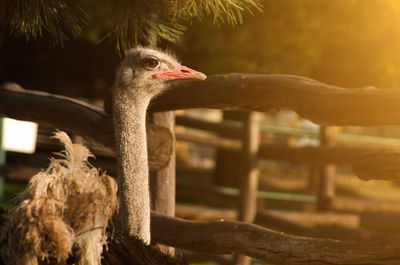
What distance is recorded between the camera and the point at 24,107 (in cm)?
404

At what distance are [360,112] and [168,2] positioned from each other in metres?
1.21

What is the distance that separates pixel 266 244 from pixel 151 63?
2.82 feet

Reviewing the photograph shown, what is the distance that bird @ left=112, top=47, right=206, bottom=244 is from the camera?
99.0 inches

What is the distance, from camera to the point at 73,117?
379cm

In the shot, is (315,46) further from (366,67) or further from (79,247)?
(79,247)

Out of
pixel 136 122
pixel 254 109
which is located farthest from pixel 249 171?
pixel 136 122

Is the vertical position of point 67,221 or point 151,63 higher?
point 151,63

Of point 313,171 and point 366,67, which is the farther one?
point 313,171

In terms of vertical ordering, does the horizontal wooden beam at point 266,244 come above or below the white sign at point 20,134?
below

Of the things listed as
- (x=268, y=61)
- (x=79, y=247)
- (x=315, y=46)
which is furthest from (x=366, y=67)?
(x=79, y=247)

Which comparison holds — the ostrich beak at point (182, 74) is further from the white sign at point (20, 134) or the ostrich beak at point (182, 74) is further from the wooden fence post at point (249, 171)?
the wooden fence post at point (249, 171)

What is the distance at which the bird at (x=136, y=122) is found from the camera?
99.0 inches

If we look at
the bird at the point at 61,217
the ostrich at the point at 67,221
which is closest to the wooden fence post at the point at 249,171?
the ostrich at the point at 67,221

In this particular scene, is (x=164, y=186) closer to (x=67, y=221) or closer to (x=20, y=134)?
(x=20, y=134)
